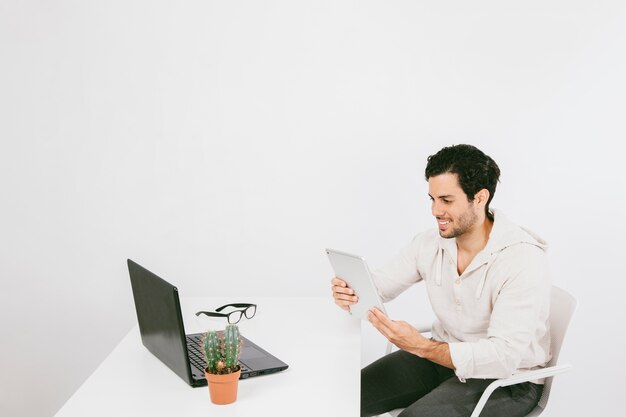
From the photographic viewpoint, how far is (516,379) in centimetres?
211

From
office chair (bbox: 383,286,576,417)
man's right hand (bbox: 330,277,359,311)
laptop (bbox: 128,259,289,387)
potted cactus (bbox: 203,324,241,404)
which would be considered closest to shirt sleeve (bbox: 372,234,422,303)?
man's right hand (bbox: 330,277,359,311)

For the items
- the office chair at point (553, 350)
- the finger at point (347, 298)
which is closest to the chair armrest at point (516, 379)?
the office chair at point (553, 350)

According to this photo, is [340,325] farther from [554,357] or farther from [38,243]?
[38,243]

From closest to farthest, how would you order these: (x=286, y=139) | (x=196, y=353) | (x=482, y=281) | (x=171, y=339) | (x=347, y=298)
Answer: (x=171, y=339) < (x=196, y=353) < (x=482, y=281) < (x=347, y=298) < (x=286, y=139)

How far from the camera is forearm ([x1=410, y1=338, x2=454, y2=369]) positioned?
6.93 ft

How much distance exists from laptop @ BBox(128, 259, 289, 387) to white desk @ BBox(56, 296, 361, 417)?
2 centimetres

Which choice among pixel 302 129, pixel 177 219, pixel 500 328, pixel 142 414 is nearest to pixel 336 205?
pixel 302 129

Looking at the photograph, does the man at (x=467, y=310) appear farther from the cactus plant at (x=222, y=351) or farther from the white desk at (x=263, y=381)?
the cactus plant at (x=222, y=351)

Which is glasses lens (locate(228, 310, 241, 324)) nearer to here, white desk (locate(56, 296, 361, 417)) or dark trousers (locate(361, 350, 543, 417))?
white desk (locate(56, 296, 361, 417))

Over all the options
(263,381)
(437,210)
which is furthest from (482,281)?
(263,381)

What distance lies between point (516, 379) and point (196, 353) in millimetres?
946

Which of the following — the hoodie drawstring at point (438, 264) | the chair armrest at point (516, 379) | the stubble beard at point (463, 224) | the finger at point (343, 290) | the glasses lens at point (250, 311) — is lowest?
the chair armrest at point (516, 379)

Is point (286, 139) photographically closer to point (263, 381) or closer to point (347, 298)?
point (347, 298)

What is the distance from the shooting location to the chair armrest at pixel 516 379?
81.6 inches
